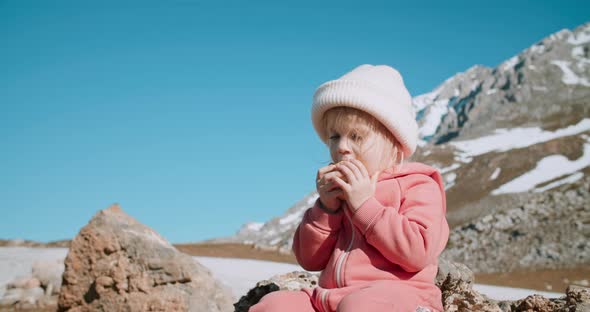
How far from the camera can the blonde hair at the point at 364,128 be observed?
4105 mm

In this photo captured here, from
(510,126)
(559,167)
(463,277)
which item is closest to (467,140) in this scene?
(510,126)

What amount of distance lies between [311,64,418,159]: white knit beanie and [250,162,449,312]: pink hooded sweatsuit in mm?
296

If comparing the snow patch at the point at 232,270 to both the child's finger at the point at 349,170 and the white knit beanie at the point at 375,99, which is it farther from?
the child's finger at the point at 349,170

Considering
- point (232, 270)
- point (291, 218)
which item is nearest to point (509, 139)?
point (291, 218)

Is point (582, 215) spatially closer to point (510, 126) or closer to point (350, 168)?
point (350, 168)

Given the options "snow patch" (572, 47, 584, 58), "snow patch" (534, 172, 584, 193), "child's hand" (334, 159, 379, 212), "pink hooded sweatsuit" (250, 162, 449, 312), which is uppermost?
"snow patch" (572, 47, 584, 58)

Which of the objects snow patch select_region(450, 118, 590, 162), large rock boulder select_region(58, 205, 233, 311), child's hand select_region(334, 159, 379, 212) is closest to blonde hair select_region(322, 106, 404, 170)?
child's hand select_region(334, 159, 379, 212)

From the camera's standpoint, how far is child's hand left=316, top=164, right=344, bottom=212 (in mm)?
3947

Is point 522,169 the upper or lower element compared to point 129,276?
upper

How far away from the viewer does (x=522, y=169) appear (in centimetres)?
9356

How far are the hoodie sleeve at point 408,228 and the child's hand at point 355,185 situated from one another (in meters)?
0.05

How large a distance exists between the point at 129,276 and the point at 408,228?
5.84m

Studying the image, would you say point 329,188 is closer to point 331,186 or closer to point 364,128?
point 331,186

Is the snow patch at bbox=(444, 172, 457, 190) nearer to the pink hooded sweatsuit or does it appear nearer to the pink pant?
the pink hooded sweatsuit
